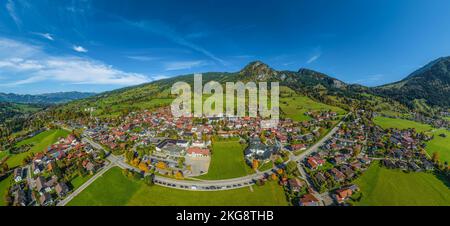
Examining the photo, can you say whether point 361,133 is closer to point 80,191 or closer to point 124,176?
point 124,176

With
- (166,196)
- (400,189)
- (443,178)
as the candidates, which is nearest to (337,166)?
(400,189)

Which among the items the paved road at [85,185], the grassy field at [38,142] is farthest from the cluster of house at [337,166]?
the grassy field at [38,142]

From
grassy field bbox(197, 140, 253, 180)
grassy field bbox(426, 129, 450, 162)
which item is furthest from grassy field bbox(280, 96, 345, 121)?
grassy field bbox(197, 140, 253, 180)

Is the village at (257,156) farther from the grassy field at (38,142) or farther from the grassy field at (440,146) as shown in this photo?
the grassy field at (38,142)

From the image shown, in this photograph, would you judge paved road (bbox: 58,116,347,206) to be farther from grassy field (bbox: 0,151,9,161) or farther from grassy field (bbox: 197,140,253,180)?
grassy field (bbox: 0,151,9,161)
